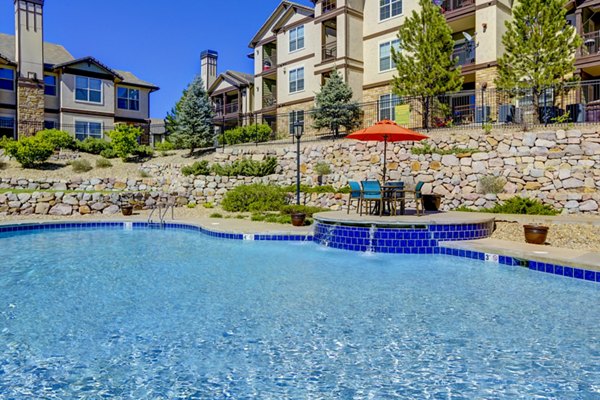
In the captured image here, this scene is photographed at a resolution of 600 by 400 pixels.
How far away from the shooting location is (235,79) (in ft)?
111

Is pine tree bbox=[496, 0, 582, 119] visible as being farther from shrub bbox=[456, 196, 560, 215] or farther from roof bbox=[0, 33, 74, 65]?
roof bbox=[0, 33, 74, 65]

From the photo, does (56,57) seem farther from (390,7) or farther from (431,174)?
(431,174)

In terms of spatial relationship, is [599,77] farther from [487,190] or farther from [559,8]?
[487,190]

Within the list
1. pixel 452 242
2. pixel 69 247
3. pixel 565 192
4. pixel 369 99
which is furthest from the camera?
pixel 369 99

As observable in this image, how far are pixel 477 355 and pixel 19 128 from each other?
2945 centimetres

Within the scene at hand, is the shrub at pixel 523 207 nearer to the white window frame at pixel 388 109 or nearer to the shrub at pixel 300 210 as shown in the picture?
the shrub at pixel 300 210

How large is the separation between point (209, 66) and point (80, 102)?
1247 cm

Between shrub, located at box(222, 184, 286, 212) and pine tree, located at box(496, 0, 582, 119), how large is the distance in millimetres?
9423

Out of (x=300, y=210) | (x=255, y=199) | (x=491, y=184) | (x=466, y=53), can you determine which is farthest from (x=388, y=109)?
(x=300, y=210)

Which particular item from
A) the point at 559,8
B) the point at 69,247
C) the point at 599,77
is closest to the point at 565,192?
the point at 559,8

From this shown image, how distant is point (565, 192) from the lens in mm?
12789

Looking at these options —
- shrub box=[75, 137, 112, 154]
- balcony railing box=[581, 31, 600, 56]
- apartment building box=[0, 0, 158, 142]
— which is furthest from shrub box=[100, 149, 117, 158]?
balcony railing box=[581, 31, 600, 56]

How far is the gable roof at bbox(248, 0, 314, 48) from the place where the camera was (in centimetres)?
2822

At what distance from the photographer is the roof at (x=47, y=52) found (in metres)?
27.1
